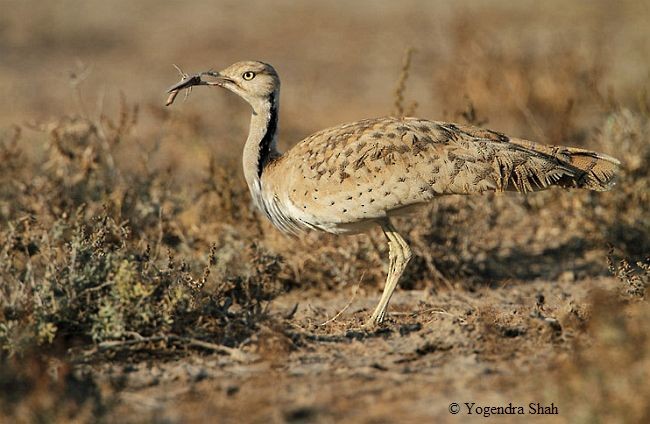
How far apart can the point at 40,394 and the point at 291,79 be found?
9356 mm

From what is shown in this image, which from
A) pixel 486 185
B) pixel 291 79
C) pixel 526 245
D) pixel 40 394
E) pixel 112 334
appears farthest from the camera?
pixel 291 79

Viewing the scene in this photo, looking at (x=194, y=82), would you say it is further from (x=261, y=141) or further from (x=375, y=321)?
(x=375, y=321)

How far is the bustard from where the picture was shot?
4.80 meters

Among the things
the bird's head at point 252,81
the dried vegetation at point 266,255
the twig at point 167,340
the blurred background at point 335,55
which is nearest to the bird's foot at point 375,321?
the dried vegetation at point 266,255

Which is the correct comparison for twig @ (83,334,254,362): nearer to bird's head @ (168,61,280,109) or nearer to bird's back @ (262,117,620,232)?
bird's back @ (262,117,620,232)

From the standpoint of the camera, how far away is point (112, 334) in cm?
426

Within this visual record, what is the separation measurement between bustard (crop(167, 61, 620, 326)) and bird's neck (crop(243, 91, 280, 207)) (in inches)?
7.4

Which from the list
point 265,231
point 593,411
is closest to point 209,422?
point 593,411

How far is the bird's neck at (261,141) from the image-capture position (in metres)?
5.37

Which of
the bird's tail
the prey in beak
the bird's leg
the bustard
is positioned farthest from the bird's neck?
the bird's tail

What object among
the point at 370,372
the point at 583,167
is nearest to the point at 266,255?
the point at 370,372

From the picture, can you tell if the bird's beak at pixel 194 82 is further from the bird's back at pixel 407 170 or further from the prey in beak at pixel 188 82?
the bird's back at pixel 407 170

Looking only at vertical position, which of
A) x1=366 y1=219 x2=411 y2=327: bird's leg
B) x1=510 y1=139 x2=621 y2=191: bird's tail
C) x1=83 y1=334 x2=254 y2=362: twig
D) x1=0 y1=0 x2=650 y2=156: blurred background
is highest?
x1=0 y1=0 x2=650 y2=156: blurred background

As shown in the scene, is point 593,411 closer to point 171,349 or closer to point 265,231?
point 171,349
